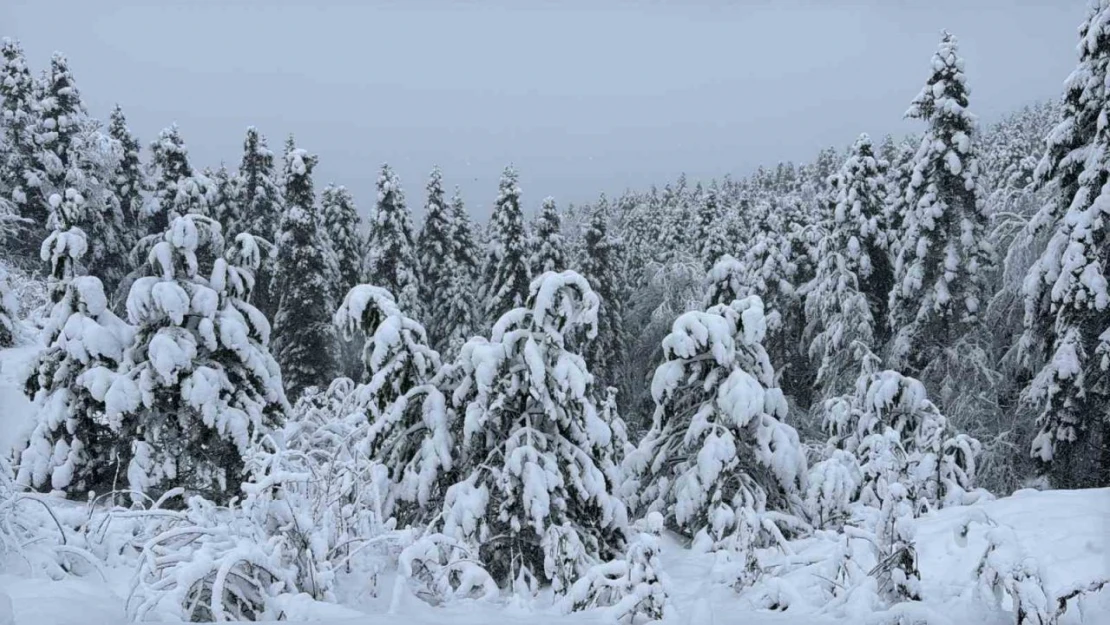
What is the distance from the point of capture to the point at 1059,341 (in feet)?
43.8

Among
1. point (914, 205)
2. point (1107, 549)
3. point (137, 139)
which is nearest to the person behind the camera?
point (1107, 549)

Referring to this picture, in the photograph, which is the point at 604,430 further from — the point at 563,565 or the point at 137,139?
the point at 137,139

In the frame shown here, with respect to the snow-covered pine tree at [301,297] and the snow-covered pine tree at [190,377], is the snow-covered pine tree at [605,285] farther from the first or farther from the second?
the snow-covered pine tree at [190,377]

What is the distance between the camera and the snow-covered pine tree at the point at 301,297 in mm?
30094

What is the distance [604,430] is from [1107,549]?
4357mm

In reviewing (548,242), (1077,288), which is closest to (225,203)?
(548,242)

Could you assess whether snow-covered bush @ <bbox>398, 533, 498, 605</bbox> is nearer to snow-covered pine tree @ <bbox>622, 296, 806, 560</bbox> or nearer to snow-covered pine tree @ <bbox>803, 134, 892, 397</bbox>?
snow-covered pine tree @ <bbox>622, 296, 806, 560</bbox>

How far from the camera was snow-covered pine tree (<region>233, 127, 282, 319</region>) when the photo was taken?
33.5 m

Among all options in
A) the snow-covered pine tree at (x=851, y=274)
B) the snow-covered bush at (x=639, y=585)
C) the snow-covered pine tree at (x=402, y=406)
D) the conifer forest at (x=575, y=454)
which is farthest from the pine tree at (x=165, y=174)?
the snow-covered bush at (x=639, y=585)

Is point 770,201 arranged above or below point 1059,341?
above

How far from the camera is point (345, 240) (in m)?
38.5

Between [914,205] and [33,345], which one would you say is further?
[914,205]

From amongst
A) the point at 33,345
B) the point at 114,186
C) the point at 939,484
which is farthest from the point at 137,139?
the point at 939,484

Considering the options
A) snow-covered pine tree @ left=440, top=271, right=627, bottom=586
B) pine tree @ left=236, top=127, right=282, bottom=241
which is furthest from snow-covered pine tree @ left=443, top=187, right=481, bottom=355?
snow-covered pine tree @ left=440, top=271, right=627, bottom=586
